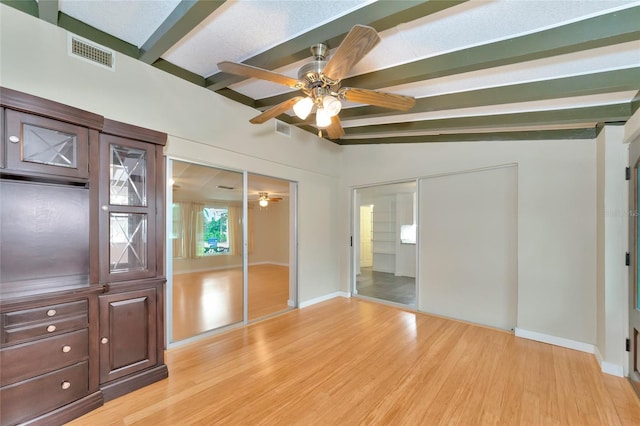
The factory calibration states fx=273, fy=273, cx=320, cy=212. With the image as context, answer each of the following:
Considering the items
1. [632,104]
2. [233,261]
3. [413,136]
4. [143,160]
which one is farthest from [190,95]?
[632,104]

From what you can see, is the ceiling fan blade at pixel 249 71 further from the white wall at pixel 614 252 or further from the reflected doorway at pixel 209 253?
the white wall at pixel 614 252

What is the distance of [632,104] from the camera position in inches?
94.2

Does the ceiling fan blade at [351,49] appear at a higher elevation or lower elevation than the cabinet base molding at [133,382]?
higher

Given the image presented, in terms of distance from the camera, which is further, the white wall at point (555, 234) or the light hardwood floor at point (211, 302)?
the light hardwood floor at point (211, 302)

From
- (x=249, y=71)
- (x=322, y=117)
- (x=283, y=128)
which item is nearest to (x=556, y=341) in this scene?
(x=322, y=117)

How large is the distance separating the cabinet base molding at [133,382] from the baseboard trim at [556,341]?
3963 mm

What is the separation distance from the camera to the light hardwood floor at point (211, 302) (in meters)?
3.26

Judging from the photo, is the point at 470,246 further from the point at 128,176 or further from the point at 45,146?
the point at 45,146

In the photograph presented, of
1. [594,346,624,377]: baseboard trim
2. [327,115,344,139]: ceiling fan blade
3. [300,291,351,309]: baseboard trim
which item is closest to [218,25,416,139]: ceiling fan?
[327,115,344,139]: ceiling fan blade

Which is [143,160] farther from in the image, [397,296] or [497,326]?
[497,326]

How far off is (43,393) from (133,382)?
1.88 feet

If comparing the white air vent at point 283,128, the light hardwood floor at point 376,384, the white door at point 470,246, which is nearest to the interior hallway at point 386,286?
the white door at point 470,246

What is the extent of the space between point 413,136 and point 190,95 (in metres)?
3.16

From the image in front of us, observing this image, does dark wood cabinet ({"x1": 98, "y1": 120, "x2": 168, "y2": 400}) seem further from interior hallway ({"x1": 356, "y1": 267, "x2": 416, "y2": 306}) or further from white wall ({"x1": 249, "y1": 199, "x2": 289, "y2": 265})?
white wall ({"x1": 249, "y1": 199, "x2": 289, "y2": 265})
